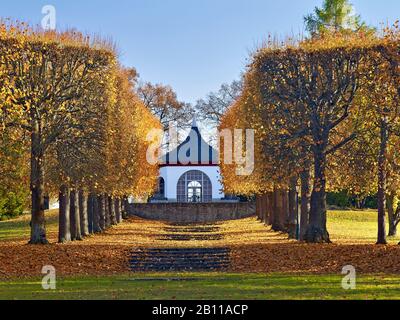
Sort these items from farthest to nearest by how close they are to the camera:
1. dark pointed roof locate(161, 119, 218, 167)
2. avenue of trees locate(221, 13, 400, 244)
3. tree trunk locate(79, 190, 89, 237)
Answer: dark pointed roof locate(161, 119, 218, 167) → tree trunk locate(79, 190, 89, 237) → avenue of trees locate(221, 13, 400, 244)

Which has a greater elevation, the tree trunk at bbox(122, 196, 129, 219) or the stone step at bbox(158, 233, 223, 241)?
the tree trunk at bbox(122, 196, 129, 219)

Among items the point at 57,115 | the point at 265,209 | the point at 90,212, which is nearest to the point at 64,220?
the point at 57,115

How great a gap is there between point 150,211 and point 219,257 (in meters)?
40.5

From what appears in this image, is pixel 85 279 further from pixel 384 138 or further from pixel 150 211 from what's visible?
pixel 150 211

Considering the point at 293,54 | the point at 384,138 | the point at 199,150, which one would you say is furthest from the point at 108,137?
the point at 199,150

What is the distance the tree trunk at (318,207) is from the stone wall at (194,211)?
1455 inches

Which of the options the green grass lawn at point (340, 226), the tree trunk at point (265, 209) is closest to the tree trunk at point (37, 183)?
the green grass lawn at point (340, 226)

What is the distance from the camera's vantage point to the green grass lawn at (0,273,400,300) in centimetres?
1889

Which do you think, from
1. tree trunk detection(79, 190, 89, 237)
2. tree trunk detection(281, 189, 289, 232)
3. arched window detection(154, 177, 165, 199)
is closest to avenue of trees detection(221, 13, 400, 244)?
tree trunk detection(281, 189, 289, 232)

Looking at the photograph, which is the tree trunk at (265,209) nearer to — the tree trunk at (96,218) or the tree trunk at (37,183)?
the tree trunk at (96,218)

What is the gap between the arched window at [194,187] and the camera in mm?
84812

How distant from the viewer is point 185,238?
48.2 m

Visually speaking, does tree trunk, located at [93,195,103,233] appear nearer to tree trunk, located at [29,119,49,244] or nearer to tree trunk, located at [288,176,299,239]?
tree trunk, located at [29,119,49,244]

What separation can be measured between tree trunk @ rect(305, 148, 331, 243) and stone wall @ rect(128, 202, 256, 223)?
121 ft
